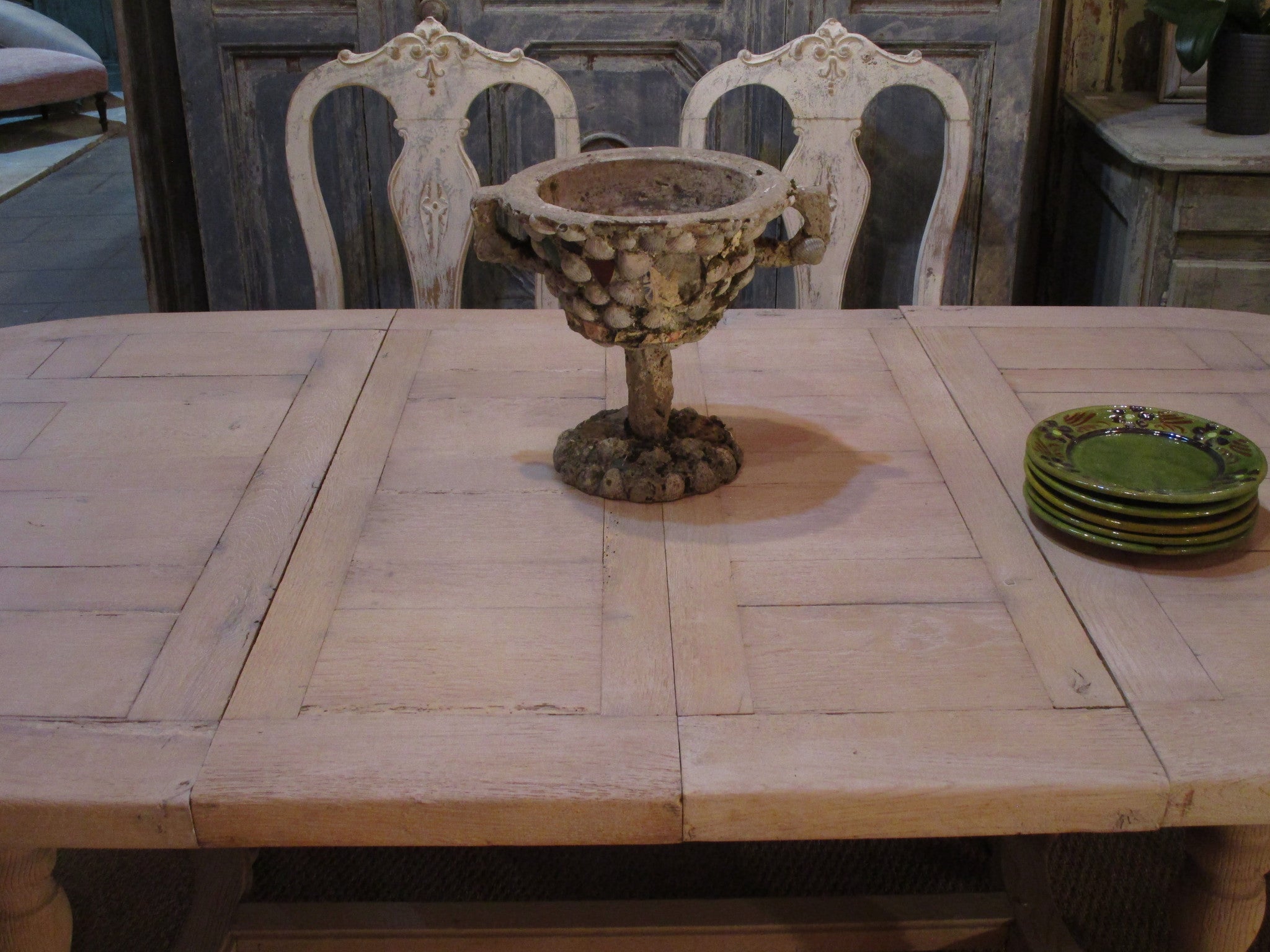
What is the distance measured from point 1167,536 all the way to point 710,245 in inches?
17.4

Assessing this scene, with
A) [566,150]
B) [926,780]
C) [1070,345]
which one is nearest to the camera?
[926,780]

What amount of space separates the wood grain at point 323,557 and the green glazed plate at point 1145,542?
60 centimetres

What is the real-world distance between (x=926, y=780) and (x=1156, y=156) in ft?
5.49

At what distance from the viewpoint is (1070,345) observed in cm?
147

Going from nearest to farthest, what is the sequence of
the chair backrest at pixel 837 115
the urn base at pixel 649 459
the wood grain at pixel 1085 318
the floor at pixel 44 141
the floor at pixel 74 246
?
1. the urn base at pixel 649 459
2. the wood grain at pixel 1085 318
3. the chair backrest at pixel 837 115
4. the floor at pixel 74 246
5. the floor at pixel 44 141

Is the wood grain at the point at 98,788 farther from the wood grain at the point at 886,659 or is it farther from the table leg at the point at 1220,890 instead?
the table leg at the point at 1220,890

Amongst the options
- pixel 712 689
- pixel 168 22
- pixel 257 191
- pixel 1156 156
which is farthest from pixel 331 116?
pixel 712 689

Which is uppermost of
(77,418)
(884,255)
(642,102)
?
(642,102)

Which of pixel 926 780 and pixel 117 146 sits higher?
pixel 926 780

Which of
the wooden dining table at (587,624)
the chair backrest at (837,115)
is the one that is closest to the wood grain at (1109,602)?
the wooden dining table at (587,624)

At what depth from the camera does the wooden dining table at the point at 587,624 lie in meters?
0.81

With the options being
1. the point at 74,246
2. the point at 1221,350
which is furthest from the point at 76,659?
the point at 74,246

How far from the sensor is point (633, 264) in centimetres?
99

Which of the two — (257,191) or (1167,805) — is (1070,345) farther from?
(257,191)
